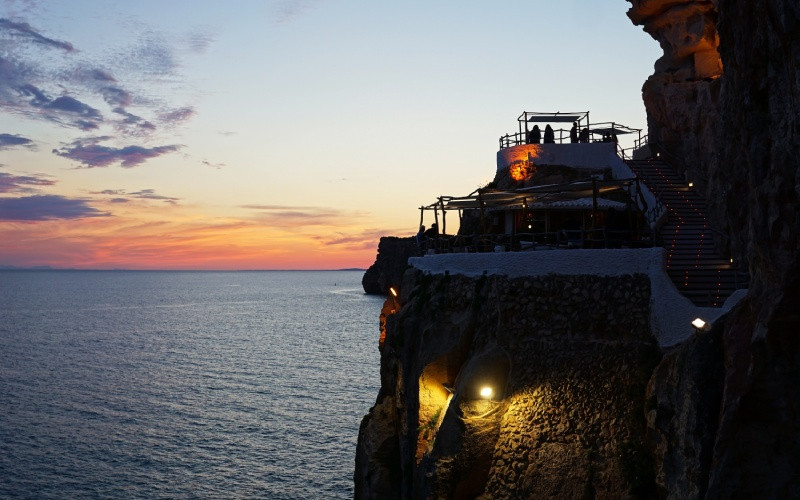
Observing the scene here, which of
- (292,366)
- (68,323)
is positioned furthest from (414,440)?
(68,323)

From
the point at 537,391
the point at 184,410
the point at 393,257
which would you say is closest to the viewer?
the point at 537,391

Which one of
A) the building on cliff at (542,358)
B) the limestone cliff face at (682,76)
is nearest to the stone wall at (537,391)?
the building on cliff at (542,358)

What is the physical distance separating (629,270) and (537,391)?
4.35 m

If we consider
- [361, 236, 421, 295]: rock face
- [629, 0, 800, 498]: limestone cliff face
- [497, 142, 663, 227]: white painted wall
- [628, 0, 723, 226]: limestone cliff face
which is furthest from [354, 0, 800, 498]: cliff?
[361, 236, 421, 295]: rock face

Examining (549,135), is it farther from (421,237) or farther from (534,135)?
(421,237)

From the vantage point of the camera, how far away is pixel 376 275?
629 feet

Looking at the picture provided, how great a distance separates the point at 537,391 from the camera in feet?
65.3

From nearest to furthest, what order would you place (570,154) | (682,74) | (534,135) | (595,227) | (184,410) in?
(595,227)
(682,74)
(570,154)
(534,135)
(184,410)

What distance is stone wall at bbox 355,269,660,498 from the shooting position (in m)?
18.4

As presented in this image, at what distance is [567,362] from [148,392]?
52.7 meters

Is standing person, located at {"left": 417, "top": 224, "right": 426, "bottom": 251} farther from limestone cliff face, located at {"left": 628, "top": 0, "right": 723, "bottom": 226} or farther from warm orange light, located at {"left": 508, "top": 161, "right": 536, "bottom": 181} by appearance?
limestone cliff face, located at {"left": 628, "top": 0, "right": 723, "bottom": 226}


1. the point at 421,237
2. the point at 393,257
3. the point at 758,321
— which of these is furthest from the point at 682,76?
the point at 393,257

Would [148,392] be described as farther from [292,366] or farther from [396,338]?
[396,338]

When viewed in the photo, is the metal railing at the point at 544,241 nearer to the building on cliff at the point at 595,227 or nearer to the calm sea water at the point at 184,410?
the building on cliff at the point at 595,227
